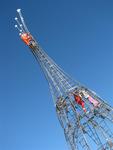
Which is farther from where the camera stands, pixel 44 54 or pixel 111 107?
pixel 44 54

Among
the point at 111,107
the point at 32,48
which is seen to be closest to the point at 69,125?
the point at 111,107

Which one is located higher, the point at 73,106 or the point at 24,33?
the point at 24,33

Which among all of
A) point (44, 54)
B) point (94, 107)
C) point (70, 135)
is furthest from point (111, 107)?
point (44, 54)

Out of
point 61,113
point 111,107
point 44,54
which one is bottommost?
point 111,107

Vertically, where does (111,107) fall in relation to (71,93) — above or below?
below

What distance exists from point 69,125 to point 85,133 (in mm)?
3831

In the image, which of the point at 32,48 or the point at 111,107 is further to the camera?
the point at 32,48

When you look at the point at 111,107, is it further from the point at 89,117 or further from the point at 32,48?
the point at 32,48

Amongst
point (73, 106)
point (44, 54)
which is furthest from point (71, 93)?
point (44, 54)

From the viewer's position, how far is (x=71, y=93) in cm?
10588

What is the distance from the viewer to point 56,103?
10644 centimetres

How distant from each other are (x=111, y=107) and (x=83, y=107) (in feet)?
19.3

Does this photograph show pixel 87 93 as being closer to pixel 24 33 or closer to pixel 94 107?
pixel 94 107

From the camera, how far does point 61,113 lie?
10662 centimetres
